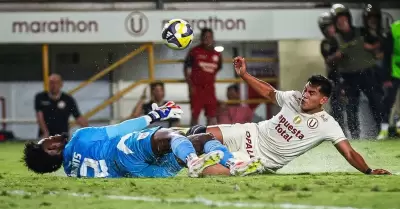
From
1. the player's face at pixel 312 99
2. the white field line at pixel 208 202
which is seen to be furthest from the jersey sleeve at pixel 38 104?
the white field line at pixel 208 202

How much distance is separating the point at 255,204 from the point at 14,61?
15.1 metres

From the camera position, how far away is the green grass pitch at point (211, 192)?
7848 mm

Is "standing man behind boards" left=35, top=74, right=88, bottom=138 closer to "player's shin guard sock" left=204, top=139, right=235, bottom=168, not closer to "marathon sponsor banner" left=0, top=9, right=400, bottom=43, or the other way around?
"marathon sponsor banner" left=0, top=9, right=400, bottom=43

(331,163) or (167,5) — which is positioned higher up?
(167,5)

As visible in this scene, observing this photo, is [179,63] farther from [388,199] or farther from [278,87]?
[388,199]

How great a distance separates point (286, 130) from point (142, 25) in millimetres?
9477

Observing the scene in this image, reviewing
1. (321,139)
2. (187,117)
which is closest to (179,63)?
(187,117)

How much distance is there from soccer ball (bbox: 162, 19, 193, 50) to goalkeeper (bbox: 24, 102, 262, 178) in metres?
3.38

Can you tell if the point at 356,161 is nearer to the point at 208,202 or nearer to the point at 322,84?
the point at 322,84

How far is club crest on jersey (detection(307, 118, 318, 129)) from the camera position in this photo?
10.7 m

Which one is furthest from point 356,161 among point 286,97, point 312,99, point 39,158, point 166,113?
point 39,158

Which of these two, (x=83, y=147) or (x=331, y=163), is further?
(x=331, y=163)

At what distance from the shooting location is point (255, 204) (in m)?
7.73

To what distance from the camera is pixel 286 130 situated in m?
10.9
